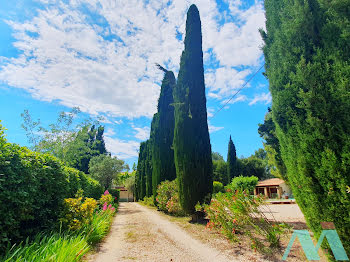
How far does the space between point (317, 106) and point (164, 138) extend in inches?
460

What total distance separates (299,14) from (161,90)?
42.1ft

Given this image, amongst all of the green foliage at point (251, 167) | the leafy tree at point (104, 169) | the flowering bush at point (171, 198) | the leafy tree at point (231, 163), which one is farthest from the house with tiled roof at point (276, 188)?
the leafy tree at point (104, 169)

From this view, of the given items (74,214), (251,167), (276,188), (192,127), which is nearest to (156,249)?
(74,214)

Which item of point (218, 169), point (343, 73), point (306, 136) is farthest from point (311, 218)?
point (218, 169)

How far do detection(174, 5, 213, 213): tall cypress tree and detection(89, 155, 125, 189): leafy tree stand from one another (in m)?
14.7

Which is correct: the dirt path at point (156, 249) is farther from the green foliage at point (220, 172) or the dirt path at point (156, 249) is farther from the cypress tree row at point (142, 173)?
the green foliage at point (220, 172)

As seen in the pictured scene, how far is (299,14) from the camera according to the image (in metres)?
2.86

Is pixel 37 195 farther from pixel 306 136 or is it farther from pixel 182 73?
pixel 182 73

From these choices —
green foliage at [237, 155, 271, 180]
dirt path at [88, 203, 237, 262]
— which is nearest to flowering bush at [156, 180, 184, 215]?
dirt path at [88, 203, 237, 262]

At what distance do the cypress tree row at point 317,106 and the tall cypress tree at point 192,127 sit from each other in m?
4.55

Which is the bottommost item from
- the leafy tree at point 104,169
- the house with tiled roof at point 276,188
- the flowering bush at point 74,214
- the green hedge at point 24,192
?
the house with tiled roof at point 276,188

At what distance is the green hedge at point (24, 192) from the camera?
263 cm

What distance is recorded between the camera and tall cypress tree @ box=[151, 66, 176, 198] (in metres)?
12.9

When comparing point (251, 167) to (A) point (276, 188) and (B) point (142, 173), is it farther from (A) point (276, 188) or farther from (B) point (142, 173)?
(B) point (142, 173)
